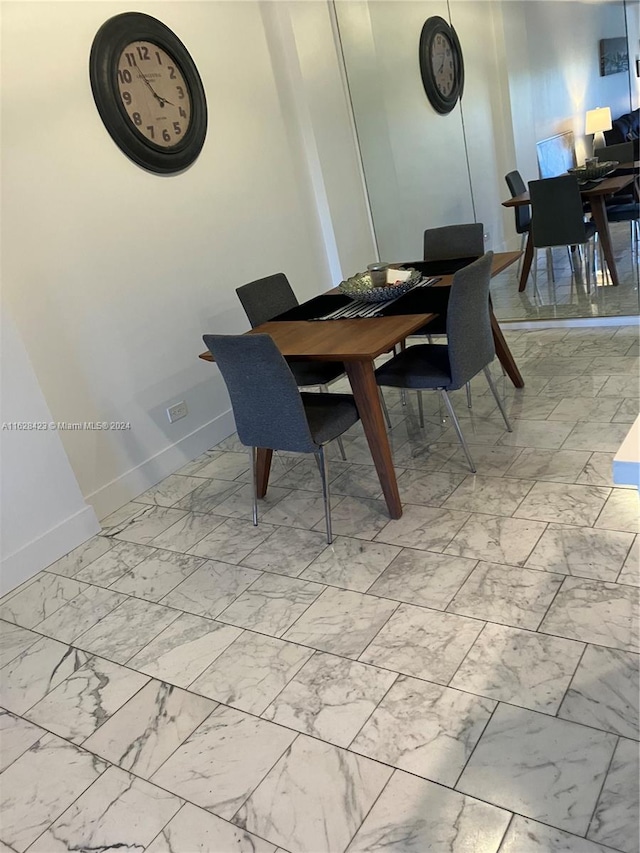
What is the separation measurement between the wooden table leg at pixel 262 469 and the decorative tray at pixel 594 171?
2512 millimetres

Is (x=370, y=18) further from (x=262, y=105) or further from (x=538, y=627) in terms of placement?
(x=538, y=627)

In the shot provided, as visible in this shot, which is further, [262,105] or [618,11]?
[262,105]

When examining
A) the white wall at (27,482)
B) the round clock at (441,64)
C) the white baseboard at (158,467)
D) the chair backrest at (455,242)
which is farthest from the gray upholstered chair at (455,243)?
the white wall at (27,482)

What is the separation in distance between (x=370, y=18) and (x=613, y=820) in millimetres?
4728

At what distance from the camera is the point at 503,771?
1.54 metres

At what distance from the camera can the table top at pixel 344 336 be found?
2408 millimetres

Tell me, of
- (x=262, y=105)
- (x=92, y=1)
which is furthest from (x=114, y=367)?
(x=262, y=105)

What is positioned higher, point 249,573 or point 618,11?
point 618,11

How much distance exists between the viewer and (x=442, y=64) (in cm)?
425

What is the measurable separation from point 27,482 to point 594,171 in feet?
11.3

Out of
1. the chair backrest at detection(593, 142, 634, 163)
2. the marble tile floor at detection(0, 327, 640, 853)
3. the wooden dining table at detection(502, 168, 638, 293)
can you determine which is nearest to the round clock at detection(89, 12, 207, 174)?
the marble tile floor at detection(0, 327, 640, 853)

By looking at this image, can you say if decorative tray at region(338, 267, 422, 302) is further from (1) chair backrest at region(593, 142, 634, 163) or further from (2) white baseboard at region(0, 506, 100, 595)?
(2) white baseboard at region(0, 506, 100, 595)

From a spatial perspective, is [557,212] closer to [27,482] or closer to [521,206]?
[521,206]

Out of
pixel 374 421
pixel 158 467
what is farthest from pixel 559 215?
pixel 158 467
